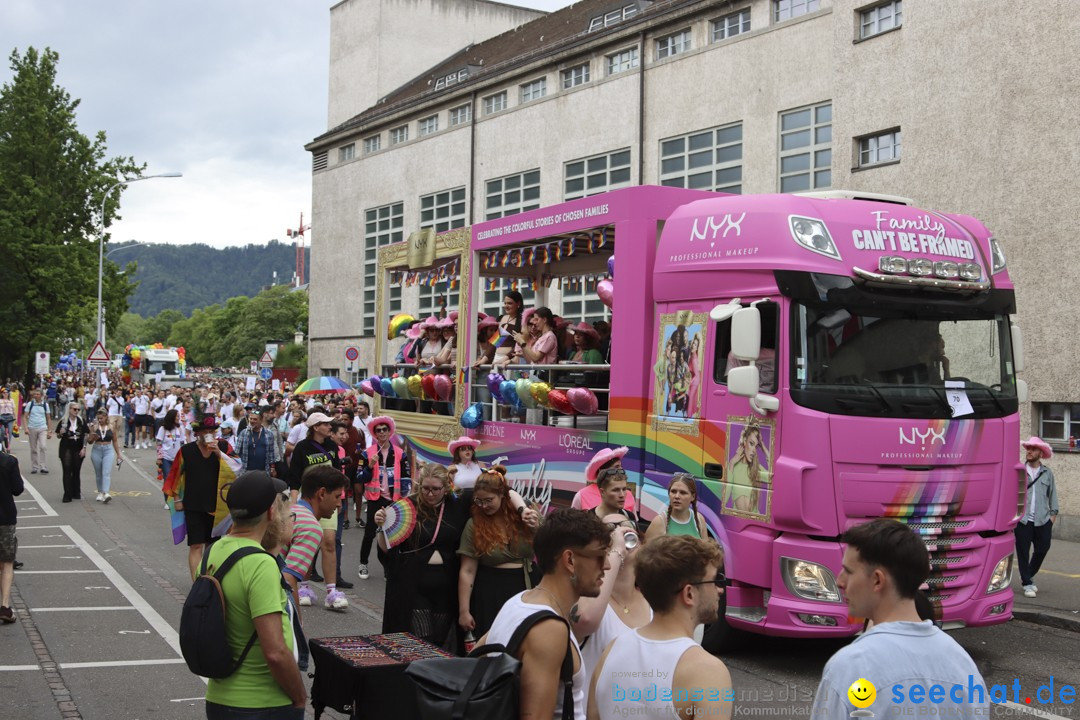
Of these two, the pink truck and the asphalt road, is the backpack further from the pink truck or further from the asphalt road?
the pink truck

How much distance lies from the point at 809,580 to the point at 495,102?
97.1 feet

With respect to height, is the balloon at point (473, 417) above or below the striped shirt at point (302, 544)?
above

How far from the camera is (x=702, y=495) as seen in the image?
27.7 feet

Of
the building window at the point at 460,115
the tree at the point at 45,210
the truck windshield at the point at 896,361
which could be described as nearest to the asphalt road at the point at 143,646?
the truck windshield at the point at 896,361

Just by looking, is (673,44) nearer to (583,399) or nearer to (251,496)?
(583,399)

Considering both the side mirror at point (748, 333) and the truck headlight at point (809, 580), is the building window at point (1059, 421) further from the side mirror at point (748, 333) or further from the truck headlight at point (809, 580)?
the side mirror at point (748, 333)

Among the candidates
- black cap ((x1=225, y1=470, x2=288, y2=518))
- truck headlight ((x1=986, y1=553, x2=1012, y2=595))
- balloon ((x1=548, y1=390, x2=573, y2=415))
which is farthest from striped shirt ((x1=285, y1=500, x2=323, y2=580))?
truck headlight ((x1=986, y1=553, x2=1012, y2=595))

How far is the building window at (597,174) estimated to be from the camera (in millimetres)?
29953

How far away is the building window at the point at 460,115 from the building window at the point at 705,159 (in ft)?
33.3

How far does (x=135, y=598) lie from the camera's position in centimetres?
1067

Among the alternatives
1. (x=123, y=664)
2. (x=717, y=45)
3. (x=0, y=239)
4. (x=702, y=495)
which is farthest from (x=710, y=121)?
(x=0, y=239)

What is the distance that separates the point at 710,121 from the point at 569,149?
5973mm

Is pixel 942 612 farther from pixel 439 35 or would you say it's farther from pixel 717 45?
pixel 439 35

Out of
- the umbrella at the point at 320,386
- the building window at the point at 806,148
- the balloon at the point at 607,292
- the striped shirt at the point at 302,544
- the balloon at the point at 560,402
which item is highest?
the building window at the point at 806,148
